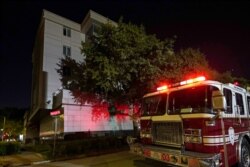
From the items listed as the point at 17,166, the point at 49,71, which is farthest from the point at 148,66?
the point at 49,71

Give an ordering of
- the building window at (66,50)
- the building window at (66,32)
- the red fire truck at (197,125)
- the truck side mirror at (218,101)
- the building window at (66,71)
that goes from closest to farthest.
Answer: the truck side mirror at (218,101), the red fire truck at (197,125), the building window at (66,71), the building window at (66,50), the building window at (66,32)

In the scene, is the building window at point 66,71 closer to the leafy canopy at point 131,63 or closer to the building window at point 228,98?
the leafy canopy at point 131,63

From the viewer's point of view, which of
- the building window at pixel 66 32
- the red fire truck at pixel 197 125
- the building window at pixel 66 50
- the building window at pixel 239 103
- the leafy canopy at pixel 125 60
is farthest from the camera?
the building window at pixel 66 32

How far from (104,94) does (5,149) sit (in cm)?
795

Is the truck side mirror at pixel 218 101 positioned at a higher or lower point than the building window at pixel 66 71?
lower

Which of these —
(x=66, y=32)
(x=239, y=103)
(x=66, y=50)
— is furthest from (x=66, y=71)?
(x=239, y=103)

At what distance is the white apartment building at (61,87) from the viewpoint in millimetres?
21750

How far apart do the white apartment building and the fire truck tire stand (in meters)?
15.9

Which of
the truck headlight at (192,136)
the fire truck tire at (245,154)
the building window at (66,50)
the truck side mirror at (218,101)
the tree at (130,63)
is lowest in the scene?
the fire truck tire at (245,154)

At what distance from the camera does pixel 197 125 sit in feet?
20.3

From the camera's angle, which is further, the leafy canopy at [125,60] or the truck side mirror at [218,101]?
the leafy canopy at [125,60]

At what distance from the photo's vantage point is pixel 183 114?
664cm

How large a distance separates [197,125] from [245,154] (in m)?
2.52

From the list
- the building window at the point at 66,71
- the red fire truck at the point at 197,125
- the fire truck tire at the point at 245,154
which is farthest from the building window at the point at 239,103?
the building window at the point at 66,71
